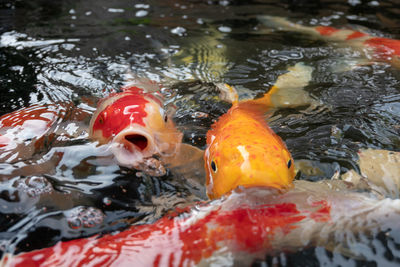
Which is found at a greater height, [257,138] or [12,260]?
[257,138]

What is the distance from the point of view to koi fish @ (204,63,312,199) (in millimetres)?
1761

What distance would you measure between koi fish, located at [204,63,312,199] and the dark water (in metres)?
0.22

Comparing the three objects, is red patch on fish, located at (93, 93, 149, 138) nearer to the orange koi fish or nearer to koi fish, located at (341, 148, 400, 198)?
the orange koi fish

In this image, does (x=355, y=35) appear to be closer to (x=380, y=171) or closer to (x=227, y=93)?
(x=227, y=93)

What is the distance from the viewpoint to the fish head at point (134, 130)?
225 cm

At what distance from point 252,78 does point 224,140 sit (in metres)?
1.75

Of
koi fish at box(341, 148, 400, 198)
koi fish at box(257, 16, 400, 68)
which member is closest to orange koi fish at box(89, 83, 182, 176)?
koi fish at box(341, 148, 400, 198)

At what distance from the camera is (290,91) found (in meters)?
3.41

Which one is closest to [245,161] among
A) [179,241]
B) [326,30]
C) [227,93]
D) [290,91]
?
[179,241]

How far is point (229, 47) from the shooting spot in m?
4.53

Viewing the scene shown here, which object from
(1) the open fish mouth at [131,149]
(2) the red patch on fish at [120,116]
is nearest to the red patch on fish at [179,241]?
(1) the open fish mouth at [131,149]

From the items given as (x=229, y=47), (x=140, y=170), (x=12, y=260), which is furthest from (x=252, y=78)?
(x=12, y=260)

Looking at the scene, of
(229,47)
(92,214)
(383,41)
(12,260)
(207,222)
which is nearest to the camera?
(12,260)

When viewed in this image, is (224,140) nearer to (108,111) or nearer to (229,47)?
(108,111)
